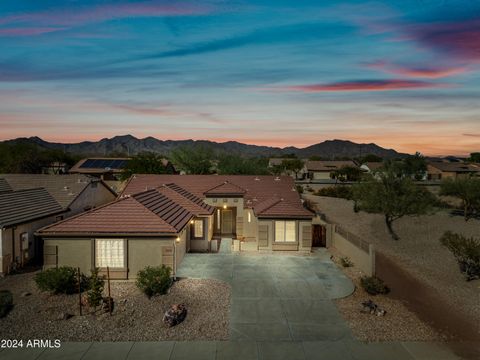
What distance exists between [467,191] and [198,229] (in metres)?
24.9

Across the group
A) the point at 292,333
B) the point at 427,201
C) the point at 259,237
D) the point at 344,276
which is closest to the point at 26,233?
the point at 259,237

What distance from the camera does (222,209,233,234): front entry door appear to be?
2595 centimetres

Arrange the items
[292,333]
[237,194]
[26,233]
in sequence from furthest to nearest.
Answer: [237,194], [26,233], [292,333]

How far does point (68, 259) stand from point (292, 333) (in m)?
11.0

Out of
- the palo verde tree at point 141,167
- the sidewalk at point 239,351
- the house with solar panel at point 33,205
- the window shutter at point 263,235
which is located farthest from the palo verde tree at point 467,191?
the house with solar panel at point 33,205

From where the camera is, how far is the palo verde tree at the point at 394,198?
2598 cm

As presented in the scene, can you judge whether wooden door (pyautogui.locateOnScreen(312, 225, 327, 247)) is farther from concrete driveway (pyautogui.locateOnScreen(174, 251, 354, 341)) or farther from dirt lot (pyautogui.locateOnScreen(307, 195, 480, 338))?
dirt lot (pyautogui.locateOnScreen(307, 195, 480, 338))

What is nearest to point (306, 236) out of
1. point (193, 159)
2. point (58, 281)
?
point (58, 281)

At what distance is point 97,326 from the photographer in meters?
11.8

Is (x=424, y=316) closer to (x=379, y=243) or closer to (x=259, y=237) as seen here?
(x=259, y=237)

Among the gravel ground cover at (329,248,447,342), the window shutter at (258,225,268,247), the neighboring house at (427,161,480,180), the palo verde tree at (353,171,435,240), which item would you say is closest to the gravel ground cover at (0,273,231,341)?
the gravel ground cover at (329,248,447,342)

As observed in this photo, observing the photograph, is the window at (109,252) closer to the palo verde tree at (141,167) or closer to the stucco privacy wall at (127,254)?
the stucco privacy wall at (127,254)

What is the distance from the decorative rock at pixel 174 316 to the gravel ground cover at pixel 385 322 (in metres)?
5.78

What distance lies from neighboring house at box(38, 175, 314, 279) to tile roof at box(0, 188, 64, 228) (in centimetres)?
305
